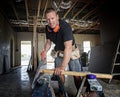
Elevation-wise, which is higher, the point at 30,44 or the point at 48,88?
the point at 30,44

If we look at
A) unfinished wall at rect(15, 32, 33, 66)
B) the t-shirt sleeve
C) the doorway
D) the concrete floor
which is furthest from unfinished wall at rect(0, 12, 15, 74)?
the t-shirt sleeve

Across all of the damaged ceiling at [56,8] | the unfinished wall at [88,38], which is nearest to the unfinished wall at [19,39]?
the damaged ceiling at [56,8]

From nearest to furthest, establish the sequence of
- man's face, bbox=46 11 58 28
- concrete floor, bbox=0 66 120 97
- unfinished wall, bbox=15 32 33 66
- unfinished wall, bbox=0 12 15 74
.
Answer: man's face, bbox=46 11 58 28 < concrete floor, bbox=0 66 120 97 < unfinished wall, bbox=0 12 15 74 < unfinished wall, bbox=15 32 33 66

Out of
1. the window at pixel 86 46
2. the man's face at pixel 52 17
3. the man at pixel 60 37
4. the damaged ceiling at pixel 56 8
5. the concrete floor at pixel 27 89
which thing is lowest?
the concrete floor at pixel 27 89

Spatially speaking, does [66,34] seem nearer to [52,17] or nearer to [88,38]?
[52,17]

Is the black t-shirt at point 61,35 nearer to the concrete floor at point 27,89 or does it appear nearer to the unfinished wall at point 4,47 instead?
the concrete floor at point 27,89

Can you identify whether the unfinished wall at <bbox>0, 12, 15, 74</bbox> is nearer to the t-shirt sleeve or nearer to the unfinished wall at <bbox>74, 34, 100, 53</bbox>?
the t-shirt sleeve

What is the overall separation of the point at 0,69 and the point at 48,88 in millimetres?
5905

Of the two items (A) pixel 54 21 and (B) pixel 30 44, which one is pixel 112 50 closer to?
(A) pixel 54 21

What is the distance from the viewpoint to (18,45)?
43.9 feet

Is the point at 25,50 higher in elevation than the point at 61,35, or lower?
higher


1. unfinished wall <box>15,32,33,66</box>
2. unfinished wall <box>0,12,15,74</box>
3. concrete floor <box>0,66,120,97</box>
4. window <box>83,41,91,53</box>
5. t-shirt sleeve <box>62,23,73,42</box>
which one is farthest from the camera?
window <box>83,41,91,53</box>

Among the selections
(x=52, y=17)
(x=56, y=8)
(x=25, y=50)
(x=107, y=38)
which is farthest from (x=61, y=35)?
(x=25, y=50)

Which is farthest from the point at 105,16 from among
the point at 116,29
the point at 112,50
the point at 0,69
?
the point at 0,69
